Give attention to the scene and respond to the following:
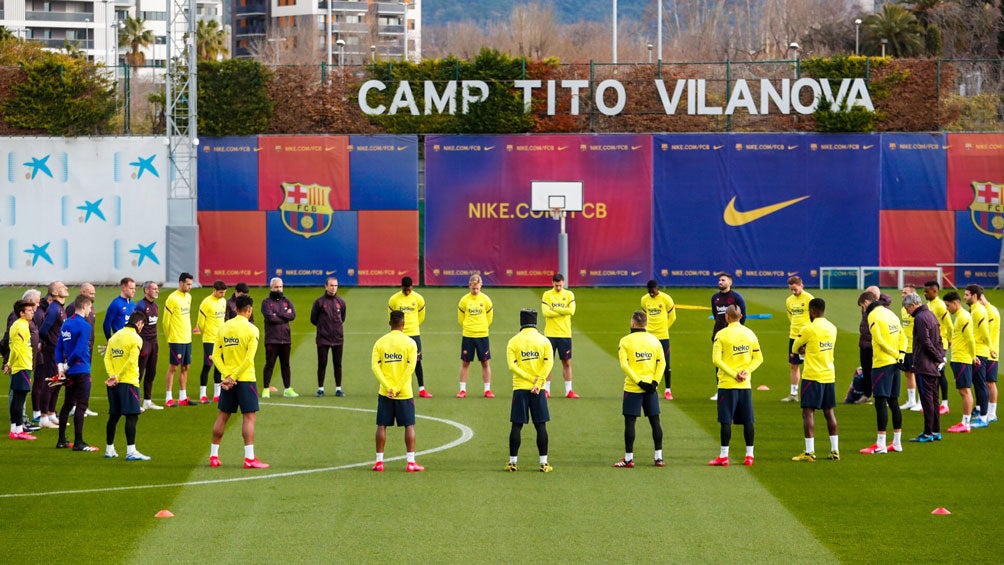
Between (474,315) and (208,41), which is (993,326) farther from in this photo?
(208,41)

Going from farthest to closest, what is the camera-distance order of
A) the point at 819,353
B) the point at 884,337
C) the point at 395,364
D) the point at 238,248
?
the point at 238,248 → the point at 884,337 → the point at 819,353 → the point at 395,364

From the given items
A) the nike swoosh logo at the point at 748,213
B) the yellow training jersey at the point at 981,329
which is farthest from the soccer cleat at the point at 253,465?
the nike swoosh logo at the point at 748,213

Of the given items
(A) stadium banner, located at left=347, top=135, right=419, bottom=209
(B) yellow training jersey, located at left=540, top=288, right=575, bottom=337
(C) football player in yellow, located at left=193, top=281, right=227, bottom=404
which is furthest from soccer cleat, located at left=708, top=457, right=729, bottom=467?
(A) stadium banner, located at left=347, top=135, right=419, bottom=209

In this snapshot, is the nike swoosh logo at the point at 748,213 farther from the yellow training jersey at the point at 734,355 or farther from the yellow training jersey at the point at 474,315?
the yellow training jersey at the point at 734,355

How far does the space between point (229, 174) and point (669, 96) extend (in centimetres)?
1615

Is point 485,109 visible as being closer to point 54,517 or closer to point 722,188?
point 722,188

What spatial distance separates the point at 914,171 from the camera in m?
46.4

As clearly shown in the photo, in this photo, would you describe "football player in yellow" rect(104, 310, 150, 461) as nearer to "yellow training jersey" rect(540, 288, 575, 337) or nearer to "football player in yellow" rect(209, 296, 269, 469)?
"football player in yellow" rect(209, 296, 269, 469)

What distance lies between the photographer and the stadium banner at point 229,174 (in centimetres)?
4700

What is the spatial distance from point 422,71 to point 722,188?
11.6m

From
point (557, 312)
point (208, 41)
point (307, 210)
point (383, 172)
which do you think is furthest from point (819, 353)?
point (208, 41)

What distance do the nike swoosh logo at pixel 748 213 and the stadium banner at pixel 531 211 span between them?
284 centimetres

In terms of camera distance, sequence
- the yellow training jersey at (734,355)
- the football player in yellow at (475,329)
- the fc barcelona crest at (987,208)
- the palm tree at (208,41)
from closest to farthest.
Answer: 1. the yellow training jersey at (734,355)
2. the football player in yellow at (475,329)
3. the fc barcelona crest at (987,208)
4. the palm tree at (208,41)

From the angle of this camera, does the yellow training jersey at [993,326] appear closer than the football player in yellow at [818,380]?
No
